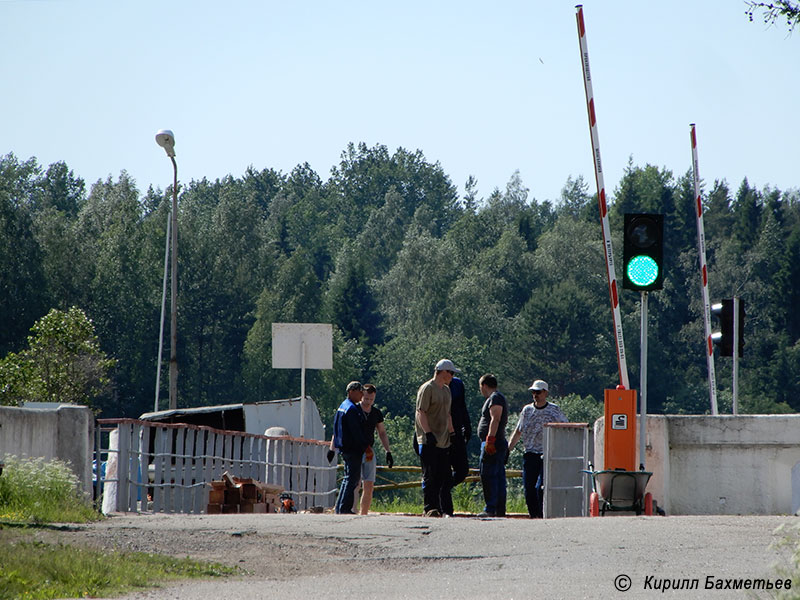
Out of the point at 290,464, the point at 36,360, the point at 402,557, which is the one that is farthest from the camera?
the point at 36,360

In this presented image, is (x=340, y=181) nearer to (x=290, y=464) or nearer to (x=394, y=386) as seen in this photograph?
(x=394, y=386)

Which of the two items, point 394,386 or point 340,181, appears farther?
point 340,181

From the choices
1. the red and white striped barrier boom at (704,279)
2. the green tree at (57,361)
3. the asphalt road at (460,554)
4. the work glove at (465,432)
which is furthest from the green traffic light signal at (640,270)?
the green tree at (57,361)

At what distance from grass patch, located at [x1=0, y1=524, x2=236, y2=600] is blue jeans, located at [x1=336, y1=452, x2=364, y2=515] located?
5.73 metres

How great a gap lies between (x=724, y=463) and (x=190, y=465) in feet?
22.6

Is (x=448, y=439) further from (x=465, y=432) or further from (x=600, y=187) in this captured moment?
(x=600, y=187)

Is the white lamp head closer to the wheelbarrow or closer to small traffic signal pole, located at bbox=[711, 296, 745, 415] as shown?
small traffic signal pole, located at bbox=[711, 296, 745, 415]

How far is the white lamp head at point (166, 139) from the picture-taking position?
29.0 meters

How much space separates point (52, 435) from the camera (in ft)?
48.3

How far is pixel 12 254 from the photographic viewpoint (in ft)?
266

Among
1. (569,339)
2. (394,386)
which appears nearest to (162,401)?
(394,386)

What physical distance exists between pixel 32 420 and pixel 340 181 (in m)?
151

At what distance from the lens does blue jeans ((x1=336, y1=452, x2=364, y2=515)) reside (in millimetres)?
16203

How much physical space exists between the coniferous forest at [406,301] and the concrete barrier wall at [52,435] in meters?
66.9
